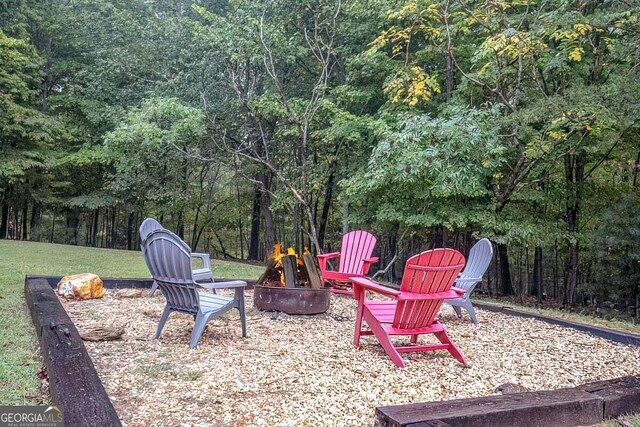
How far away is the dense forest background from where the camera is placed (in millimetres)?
6094

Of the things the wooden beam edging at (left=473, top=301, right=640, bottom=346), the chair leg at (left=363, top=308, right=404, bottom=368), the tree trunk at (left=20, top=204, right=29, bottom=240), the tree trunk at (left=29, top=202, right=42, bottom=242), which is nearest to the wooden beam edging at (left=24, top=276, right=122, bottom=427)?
the chair leg at (left=363, top=308, right=404, bottom=368)

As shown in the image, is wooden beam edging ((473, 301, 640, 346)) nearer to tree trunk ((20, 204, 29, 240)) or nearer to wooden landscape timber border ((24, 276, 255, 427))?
wooden landscape timber border ((24, 276, 255, 427))

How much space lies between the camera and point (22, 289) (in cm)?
487

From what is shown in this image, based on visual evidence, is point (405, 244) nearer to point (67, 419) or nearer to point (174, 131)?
point (174, 131)

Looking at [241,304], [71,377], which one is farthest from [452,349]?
[71,377]

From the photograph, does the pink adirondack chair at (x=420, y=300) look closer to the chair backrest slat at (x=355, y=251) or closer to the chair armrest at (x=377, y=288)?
the chair armrest at (x=377, y=288)

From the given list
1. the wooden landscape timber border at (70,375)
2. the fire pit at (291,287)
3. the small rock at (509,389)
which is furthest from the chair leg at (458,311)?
the wooden landscape timber border at (70,375)

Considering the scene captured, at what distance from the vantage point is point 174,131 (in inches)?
314

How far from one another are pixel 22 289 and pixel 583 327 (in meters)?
5.68

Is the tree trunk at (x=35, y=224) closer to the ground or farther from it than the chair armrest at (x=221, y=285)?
closer to the ground

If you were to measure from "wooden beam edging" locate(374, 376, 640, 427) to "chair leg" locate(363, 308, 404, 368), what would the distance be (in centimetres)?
81

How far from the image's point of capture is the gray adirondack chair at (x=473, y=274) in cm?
416

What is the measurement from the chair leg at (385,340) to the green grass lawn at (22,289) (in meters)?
1.88

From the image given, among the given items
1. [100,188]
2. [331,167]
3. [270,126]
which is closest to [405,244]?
[331,167]
